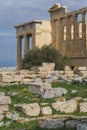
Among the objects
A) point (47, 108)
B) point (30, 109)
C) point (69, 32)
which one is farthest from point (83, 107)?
point (69, 32)

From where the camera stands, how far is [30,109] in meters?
11.7

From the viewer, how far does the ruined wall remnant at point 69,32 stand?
4272 centimetres

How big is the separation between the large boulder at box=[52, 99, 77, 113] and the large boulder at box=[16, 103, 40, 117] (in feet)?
2.23

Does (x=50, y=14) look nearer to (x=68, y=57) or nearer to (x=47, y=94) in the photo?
(x=68, y=57)

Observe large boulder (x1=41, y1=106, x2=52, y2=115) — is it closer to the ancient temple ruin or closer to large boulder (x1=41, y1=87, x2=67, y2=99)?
large boulder (x1=41, y1=87, x2=67, y2=99)

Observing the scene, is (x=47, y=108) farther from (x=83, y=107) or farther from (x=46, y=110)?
(x=83, y=107)

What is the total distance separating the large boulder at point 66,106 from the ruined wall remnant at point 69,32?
2909cm

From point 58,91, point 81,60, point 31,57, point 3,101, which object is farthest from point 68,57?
point 3,101

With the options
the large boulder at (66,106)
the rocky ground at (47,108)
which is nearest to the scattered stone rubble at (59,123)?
the rocky ground at (47,108)

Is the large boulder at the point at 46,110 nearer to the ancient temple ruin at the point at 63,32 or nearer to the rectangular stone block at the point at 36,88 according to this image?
the rectangular stone block at the point at 36,88

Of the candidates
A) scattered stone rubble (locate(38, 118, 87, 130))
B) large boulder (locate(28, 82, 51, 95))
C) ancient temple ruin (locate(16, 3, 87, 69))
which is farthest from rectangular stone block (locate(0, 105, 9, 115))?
ancient temple ruin (locate(16, 3, 87, 69))

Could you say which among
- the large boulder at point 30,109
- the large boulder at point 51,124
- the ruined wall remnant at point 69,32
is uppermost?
the ruined wall remnant at point 69,32

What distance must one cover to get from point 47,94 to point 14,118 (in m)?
3.29

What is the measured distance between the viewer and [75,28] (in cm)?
4431
